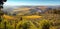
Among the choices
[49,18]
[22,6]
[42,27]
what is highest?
[22,6]

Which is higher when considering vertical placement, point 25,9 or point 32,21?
point 25,9

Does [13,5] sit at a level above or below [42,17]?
above

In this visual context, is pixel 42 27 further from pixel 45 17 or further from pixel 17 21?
pixel 17 21

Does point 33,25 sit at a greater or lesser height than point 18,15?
lesser

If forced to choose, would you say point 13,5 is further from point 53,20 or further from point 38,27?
point 53,20

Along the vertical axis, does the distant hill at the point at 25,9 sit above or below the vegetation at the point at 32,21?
above

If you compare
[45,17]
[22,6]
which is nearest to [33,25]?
[45,17]

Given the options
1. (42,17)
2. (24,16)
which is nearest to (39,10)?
(42,17)

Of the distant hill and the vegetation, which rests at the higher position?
the distant hill
